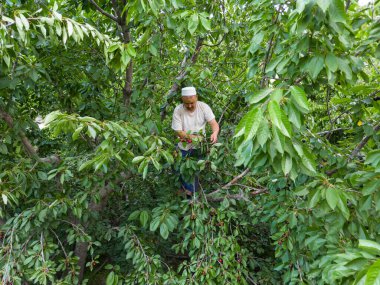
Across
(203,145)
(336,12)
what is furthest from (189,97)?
(336,12)

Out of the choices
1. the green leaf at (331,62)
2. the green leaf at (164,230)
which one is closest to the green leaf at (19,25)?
the green leaf at (331,62)

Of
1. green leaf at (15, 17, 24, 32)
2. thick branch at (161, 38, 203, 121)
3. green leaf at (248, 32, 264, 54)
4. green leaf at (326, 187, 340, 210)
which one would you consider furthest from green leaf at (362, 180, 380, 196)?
thick branch at (161, 38, 203, 121)

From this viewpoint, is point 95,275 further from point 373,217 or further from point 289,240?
point 373,217

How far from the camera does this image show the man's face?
2840 millimetres

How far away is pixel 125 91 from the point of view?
3.00 m

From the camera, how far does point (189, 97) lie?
282cm

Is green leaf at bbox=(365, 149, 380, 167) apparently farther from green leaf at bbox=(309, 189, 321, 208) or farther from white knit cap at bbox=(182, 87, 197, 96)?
white knit cap at bbox=(182, 87, 197, 96)

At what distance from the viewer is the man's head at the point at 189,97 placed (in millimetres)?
2803

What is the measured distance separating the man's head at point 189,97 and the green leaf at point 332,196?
1.62 metres

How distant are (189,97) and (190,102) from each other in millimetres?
67

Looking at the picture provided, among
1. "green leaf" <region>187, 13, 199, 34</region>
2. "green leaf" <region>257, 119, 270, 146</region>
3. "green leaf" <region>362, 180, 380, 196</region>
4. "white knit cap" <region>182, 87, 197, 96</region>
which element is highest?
"green leaf" <region>187, 13, 199, 34</region>

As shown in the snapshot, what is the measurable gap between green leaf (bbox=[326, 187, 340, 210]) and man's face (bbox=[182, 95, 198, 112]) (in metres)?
1.64

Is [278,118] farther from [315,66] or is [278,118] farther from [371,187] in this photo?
[371,187]

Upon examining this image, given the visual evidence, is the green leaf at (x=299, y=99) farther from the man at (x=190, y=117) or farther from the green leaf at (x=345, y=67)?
the man at (x=190, y=117)
